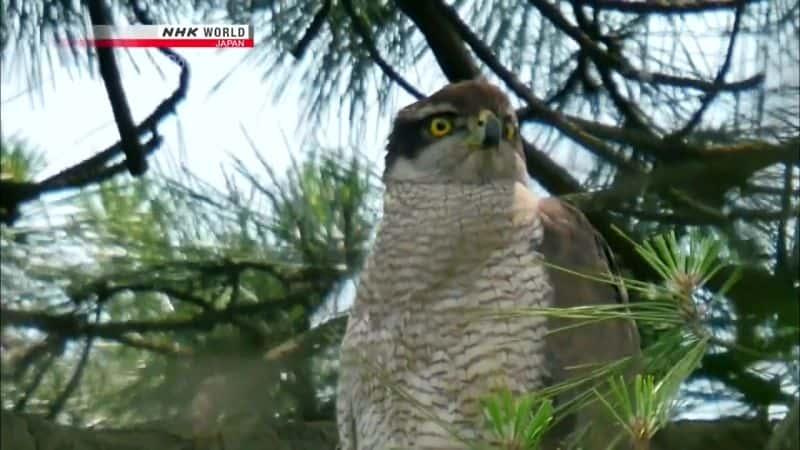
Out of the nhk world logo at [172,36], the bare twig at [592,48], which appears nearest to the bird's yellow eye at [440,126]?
the bare twig at [592,48]

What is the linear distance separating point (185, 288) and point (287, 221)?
0.25 m

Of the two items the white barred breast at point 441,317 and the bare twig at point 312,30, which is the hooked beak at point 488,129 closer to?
the white barred breast at point 441,317

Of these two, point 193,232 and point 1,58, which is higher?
point 1,58

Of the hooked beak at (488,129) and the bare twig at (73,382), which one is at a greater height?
the hooked beak at (488,129)

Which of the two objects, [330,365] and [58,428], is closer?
[58,428]

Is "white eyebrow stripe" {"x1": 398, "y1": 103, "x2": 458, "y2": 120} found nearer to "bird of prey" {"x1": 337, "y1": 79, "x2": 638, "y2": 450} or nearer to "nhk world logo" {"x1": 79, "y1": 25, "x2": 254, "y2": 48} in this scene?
"bird of prey" {"x1": 337, "y1": 79, "x2": 638, "y2": 450}

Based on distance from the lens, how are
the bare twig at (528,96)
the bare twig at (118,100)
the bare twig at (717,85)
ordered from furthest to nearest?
the bare twig at (118,100), the bare twig at (528,96), the bare twig at (717,85)

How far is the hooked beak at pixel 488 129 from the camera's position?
3.06 m

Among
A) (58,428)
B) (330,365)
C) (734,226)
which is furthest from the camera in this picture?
(330,365)

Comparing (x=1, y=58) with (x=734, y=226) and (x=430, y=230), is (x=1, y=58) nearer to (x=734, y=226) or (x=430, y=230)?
(x=430, y=230)

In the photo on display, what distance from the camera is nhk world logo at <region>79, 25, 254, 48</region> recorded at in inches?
121

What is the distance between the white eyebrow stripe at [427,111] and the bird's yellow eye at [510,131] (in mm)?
112

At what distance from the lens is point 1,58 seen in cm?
307

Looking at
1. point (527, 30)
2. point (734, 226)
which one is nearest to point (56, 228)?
point (527, 30)
